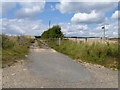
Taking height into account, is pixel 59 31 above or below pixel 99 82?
above

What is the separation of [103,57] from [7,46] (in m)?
9.36

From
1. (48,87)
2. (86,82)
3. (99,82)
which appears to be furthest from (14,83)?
(99,82)

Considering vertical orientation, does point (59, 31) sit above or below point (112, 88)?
above

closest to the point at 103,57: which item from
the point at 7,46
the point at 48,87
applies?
the point at 48,87

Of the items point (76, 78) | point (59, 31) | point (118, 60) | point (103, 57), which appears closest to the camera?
point (76, 78)

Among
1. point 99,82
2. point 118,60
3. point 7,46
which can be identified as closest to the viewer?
point 99,82

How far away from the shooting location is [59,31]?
38219mm

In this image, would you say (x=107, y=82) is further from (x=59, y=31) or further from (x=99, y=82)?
(x=59, y=31)

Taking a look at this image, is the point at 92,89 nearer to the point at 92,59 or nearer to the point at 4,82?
the point at 4,82

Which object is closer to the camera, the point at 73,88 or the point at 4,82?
the point at 73,88

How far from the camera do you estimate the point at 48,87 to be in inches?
205

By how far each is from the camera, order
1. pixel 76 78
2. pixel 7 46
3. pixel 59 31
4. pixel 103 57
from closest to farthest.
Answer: pixel 76 78
pixel 103 57
pixel 7 46
pixel 59 31

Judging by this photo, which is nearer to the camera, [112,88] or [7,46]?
[112,88]

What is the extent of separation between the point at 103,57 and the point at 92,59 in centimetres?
69
